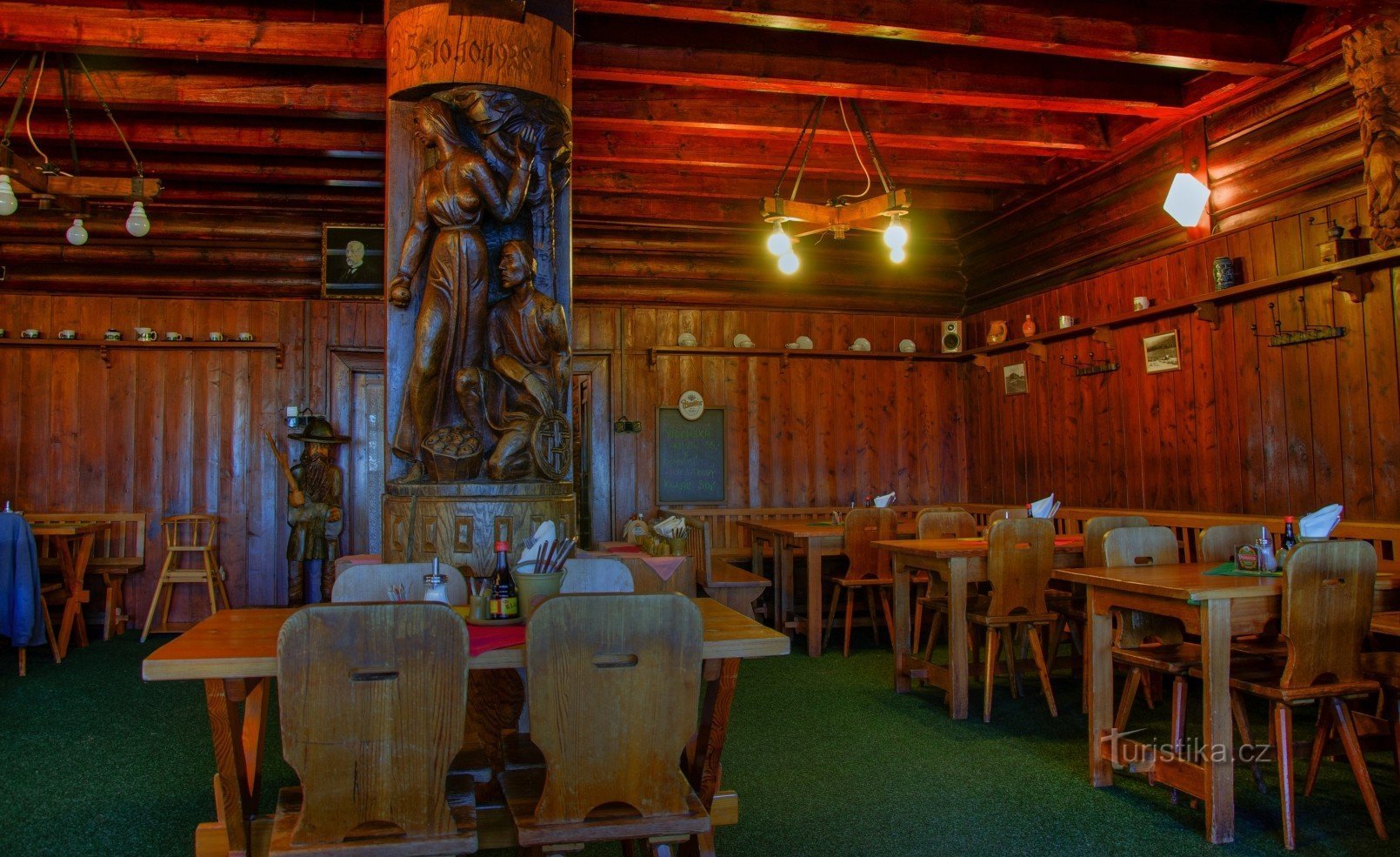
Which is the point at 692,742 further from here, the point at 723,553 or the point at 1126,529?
the point at 723,553

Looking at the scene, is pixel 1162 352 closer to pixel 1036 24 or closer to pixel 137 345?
pixel 1036 24

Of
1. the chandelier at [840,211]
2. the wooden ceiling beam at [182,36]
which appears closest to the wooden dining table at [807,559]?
the chandelier at [840,211]

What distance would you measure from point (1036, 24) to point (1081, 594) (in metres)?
3.56

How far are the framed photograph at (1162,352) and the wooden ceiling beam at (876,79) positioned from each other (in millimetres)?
1648

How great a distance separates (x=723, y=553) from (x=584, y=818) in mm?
6290

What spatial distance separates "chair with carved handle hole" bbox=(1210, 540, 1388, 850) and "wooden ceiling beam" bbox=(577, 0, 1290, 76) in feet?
11.0

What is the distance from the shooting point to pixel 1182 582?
3.55 m

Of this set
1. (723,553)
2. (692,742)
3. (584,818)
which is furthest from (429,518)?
(723,553)

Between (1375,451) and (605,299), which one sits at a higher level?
(605,299)

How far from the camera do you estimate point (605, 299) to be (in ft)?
29.4

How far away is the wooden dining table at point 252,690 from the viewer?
2113 millimetres

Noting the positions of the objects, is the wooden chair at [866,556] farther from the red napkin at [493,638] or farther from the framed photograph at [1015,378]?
the red napkin at [493,638]

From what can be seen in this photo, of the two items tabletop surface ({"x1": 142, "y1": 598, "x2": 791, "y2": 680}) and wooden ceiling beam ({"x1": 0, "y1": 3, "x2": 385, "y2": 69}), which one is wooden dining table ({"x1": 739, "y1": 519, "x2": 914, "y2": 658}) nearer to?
tabletop surface ({"x1": 142, "y1": 598, "x2": 791, "y2": 680})

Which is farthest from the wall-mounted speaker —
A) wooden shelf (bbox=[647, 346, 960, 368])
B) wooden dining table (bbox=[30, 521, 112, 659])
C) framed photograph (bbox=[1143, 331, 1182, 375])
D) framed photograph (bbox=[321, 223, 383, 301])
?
wooden dining table (bbox=[30, 521, 112, 659])
